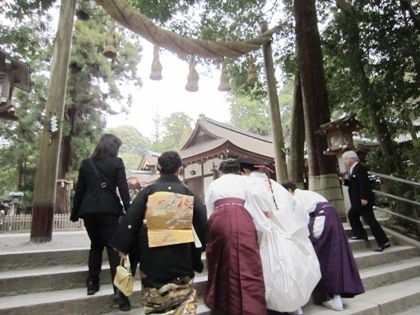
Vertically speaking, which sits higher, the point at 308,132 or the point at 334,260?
the point at 308,132

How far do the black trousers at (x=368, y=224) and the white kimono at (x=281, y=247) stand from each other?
222 cm

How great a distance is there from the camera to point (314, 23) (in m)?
7.01

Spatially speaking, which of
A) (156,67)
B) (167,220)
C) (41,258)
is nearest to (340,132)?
(156,67)

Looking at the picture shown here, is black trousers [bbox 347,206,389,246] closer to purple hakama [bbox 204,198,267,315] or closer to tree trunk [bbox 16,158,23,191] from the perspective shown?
purple hakama [bbox 204,198,267,315]

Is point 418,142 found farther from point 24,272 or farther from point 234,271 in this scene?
point 24,272

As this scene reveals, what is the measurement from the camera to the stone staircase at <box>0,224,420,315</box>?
2.68 metres

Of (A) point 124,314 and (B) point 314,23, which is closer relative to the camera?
(A) point 124,314

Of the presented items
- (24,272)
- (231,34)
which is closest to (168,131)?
(231,34)

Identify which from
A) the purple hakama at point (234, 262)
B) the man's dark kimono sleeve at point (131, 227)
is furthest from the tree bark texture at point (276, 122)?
the man's dark kimono sleeve at point (131, 227)

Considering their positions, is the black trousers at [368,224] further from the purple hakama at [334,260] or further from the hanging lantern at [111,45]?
the hanging lantern at [111,45]

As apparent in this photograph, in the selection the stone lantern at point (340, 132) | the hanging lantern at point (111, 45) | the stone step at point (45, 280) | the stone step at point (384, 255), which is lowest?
the stone step at point (384, 255)

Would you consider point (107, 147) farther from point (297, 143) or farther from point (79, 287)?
point (297, 143)

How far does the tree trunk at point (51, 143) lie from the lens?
448 cm

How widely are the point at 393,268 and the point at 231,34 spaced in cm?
702
